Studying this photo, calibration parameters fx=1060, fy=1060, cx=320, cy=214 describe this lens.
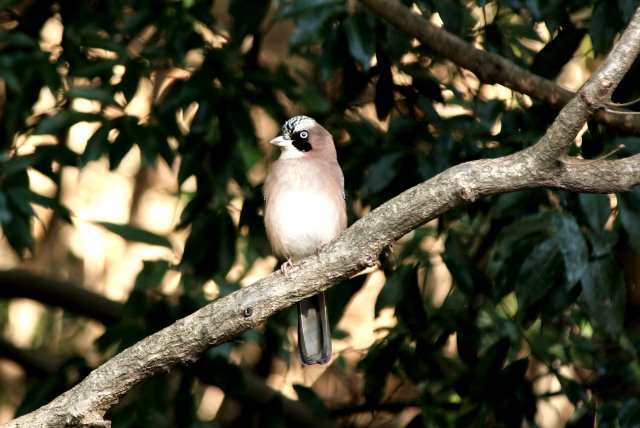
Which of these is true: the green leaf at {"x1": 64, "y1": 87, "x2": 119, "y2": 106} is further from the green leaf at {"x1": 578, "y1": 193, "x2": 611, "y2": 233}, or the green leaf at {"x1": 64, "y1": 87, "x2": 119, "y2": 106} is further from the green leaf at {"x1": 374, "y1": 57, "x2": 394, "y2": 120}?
the green leaf at {"x1": 578, "y1": 193, "x2": 611, "y2": 233}

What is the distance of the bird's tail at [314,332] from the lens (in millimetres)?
5121

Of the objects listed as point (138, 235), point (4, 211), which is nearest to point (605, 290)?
point (138, 235)

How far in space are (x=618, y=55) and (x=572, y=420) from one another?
2.44 m

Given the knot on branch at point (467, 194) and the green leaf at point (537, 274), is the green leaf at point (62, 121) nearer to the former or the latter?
the green leaf at point (537, 274)

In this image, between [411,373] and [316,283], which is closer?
[316,283]

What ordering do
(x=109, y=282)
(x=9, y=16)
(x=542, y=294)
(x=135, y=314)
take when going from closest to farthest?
(x=542, y=294) → (x=135, y=314) → (x=9, y=16) → (x=109, y=282)

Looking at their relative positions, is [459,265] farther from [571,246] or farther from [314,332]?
[314,332]

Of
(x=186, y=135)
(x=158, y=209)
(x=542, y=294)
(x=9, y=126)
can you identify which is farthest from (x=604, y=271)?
(x=158, y=209)

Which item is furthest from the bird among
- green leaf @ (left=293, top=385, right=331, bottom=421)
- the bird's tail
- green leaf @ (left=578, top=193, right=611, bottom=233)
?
green leaf @ (left=578, top=193, right=611, bottom=233)

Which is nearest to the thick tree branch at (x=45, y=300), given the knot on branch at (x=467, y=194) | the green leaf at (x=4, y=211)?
the green leaf at (x=4, y=211)

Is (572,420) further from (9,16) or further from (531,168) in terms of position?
(9,16)

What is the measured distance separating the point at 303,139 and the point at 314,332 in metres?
0.97

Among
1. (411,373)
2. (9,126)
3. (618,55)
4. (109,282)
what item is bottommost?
(109,282)

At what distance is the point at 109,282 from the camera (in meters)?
9.37
